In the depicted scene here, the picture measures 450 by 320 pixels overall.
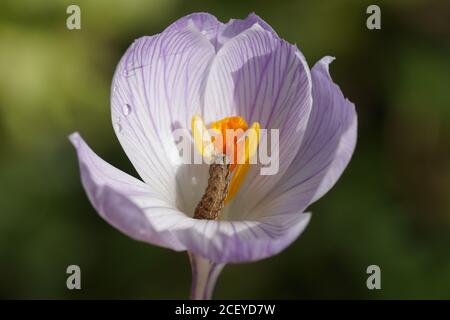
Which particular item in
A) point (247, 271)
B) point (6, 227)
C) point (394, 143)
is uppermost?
point (394, 143)

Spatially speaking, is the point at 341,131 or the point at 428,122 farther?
the point at 428,122

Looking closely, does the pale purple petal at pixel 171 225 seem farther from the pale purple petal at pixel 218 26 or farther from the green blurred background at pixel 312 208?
the green blurred background at pixel 312 208

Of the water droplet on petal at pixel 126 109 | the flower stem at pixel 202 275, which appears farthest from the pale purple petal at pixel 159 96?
the flower stem at pixel 202 275

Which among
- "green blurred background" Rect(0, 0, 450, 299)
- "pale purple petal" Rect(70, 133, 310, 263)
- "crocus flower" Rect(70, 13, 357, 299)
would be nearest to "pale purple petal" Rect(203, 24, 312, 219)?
"crocus flower" Rect(70, 13, 357, 299)

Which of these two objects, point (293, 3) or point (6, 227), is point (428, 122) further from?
point (6, 227)

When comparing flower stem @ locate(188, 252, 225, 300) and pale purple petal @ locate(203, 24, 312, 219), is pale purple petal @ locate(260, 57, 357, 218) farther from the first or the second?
flower stem @ locate(188, 252, 225, 300)
